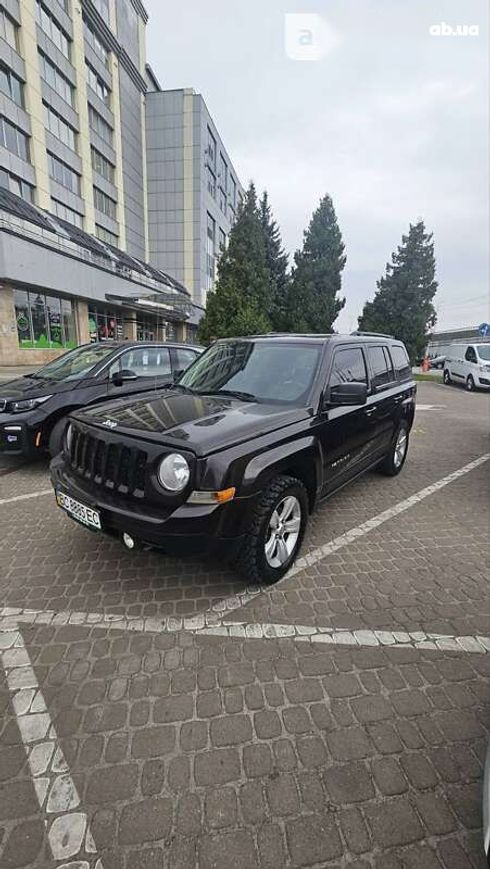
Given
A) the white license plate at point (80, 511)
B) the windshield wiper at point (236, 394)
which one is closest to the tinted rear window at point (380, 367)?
the windshield wiper at point (236, 394)

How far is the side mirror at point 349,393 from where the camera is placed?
3.39 meters

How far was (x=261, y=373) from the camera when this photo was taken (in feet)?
12.4

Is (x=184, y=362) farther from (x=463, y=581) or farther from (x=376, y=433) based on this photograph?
(x=463, y=581)

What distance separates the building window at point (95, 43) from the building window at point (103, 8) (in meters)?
1.58

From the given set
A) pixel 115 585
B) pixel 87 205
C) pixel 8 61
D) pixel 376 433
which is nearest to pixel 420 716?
→ pixel 115 585

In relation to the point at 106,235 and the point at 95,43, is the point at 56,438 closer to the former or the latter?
the point at 106,235

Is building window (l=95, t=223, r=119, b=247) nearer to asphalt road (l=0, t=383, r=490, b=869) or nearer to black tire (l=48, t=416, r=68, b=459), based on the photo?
black tire (l=48, t=416, r=68, b=459)

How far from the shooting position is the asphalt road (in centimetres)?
152

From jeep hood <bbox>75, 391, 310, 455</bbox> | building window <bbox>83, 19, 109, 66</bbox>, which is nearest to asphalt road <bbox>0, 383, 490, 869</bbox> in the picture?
jeep hood <bbox>75, 391, 310, 455</bbox>

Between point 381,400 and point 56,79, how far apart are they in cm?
3740

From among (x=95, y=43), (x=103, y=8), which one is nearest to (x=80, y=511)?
(x=95, y=43)

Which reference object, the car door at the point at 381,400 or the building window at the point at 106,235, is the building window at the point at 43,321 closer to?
the building window at the point at 106,235

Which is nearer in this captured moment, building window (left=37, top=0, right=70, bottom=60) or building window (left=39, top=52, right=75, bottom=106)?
building window (left=37, top=0, right=70, bottom=60)

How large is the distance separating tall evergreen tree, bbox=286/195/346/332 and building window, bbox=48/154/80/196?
17992 millimetres
